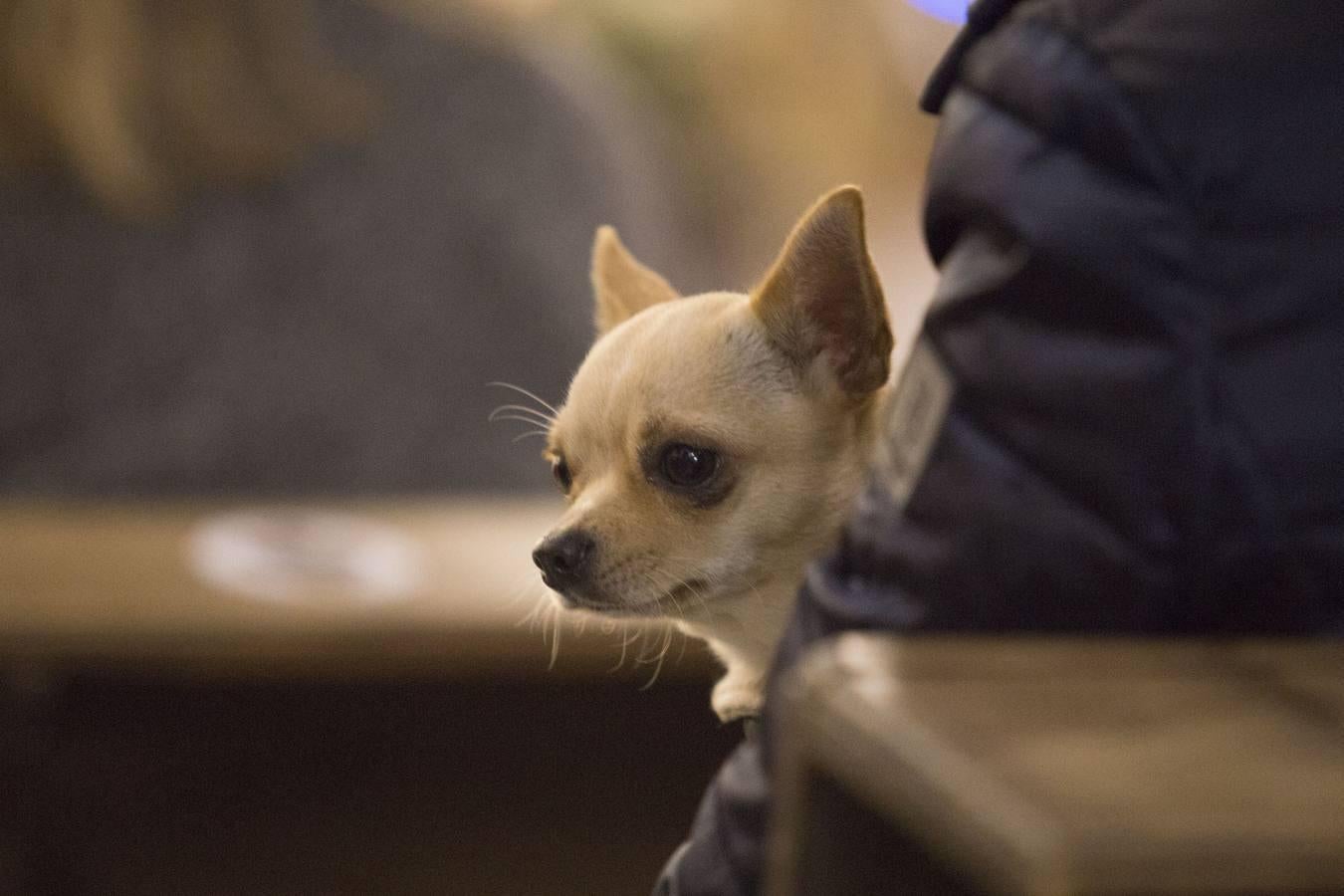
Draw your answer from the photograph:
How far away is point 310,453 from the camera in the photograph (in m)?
2.57

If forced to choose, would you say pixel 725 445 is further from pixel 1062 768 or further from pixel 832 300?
pixel 1062 768

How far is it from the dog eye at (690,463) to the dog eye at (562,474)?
122mm

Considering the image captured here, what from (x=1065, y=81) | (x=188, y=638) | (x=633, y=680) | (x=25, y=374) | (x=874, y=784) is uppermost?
(x=1065, y=81)

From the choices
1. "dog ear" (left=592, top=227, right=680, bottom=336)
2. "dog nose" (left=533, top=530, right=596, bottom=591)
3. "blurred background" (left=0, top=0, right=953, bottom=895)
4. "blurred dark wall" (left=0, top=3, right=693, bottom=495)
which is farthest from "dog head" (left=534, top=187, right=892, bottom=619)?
"blurred dark wall" (left=0, top=3, right=693, bottom=495)

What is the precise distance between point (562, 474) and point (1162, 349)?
671 mm

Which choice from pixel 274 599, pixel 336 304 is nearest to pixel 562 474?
pixel 274 599

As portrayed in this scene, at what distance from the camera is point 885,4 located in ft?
13.7

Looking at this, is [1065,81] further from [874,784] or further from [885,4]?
[885,4]

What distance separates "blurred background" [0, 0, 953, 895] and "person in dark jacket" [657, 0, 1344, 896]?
3.74 ft

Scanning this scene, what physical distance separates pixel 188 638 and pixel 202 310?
818mm

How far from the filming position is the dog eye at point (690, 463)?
3.49ft

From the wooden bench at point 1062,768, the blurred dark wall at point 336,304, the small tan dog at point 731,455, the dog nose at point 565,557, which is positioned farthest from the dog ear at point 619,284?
the blurred dark wall at point 336,304

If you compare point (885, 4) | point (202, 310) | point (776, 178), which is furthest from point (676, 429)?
point (885, 4)

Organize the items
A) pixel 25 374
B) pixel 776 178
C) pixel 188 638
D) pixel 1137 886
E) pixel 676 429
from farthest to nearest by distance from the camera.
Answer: pixel 776 178, pixel 25 374, pixel 188 638, pixel 676 429, pixel 1137 886
